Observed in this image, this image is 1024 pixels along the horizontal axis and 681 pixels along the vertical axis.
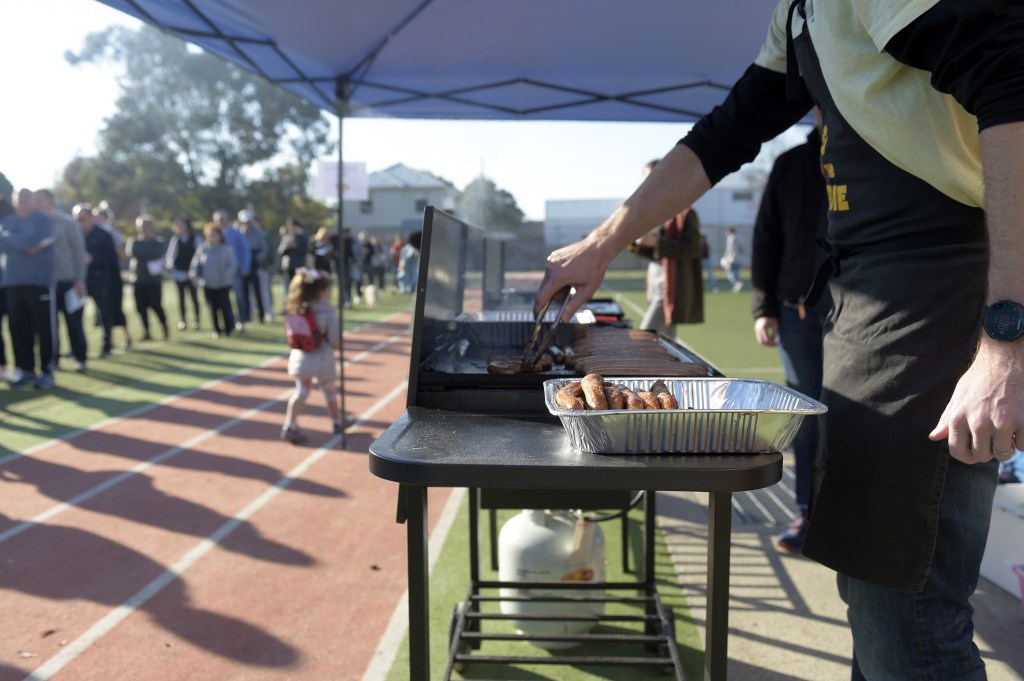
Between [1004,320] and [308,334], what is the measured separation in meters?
5.78

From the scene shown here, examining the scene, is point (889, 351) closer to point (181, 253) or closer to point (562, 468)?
point (562, 468)

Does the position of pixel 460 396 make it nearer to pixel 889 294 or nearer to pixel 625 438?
pixel 625 438

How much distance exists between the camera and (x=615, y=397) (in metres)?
1.73

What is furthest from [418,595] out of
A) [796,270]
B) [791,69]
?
[796,270]

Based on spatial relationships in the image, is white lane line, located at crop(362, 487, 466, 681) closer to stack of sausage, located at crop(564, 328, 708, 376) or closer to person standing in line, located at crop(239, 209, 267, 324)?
stack of sausage, located at crop(564, 328, 708, 376)

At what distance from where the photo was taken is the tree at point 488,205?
8.19m

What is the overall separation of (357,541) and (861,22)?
3.80 m

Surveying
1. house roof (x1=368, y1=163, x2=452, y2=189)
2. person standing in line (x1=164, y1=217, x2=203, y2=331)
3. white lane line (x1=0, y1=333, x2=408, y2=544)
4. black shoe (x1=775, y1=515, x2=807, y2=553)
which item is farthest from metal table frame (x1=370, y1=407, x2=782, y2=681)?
person standing in line (x1=164, y1=217, x2=203, y2=331)

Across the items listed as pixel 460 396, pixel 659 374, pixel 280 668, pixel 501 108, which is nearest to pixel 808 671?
pixel 659 374

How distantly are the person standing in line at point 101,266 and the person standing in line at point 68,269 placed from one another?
4.23 ft

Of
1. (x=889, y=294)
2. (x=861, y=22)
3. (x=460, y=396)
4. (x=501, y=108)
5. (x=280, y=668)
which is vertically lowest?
(x=280, y=668)

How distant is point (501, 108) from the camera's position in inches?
264

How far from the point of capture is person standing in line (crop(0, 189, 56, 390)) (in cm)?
827

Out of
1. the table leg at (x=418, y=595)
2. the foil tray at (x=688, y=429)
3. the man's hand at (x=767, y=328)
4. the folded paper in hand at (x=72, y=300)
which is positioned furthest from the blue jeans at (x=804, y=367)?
the folded paper in hand at (x=72, y=300)
